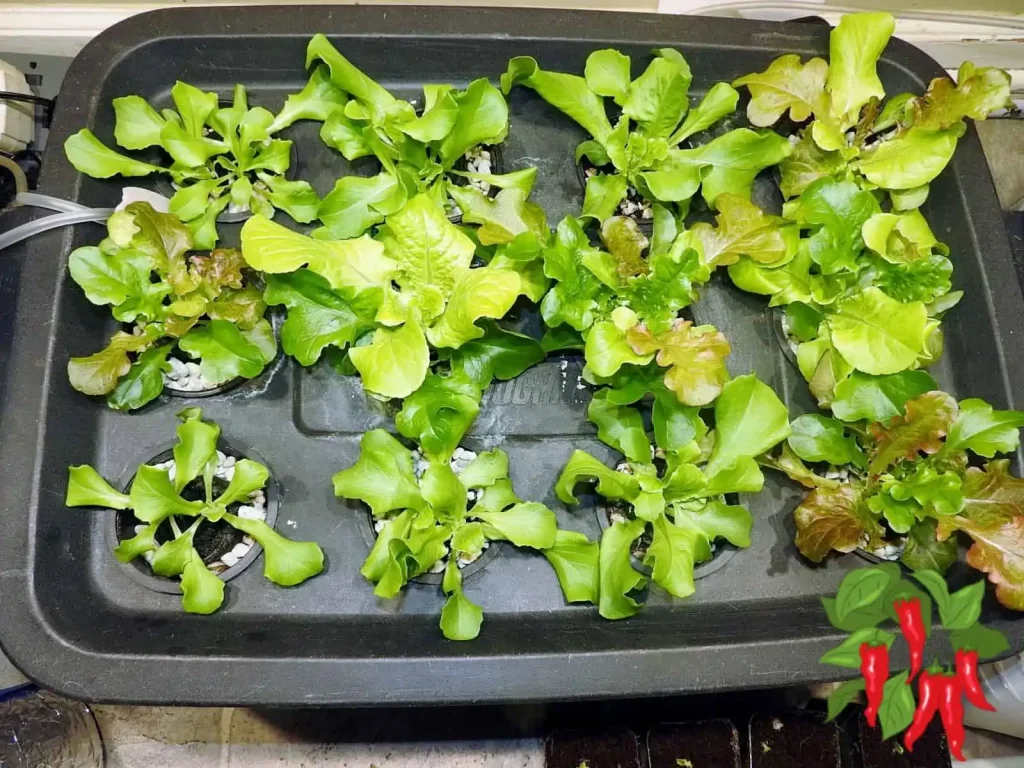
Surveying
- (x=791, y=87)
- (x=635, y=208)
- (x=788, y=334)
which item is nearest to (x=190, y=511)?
(x=635, y=208)

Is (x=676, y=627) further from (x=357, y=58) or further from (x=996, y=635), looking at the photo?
(x=357, y=58)

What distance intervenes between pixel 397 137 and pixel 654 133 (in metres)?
0.32

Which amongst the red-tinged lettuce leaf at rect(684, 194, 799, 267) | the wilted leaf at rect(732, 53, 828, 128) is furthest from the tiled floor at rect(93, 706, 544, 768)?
the wilted leaf at rect(732, 53, 828, 128)

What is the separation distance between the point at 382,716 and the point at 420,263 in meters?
0.75

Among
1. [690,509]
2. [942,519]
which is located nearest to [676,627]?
[690,509]

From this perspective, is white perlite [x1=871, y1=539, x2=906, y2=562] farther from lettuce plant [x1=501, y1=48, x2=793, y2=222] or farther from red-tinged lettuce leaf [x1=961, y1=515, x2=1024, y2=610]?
lettuce plant [x1=501, y1=48, x2=793, y2=222]

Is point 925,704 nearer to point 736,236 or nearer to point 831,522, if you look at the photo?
point 831,522

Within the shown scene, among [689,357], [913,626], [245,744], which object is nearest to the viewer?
[913,626]

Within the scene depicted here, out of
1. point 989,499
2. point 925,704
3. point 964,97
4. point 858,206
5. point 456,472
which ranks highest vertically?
point 964,97

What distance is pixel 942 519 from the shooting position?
2.86ft

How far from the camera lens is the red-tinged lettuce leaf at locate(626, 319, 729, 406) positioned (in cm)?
83

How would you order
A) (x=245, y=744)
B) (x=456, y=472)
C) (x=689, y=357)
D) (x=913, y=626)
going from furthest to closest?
(x=245, y=744) → (x=456, y=472) → (x=689, y=357) → (x=913, y=626)

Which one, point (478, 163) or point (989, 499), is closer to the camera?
point (989, 499)

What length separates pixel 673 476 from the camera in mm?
863
